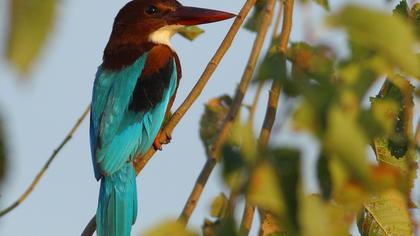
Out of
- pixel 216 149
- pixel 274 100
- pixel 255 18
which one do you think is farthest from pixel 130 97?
pixel 216 149

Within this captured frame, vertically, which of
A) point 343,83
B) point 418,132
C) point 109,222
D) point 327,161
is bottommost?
point 109,222

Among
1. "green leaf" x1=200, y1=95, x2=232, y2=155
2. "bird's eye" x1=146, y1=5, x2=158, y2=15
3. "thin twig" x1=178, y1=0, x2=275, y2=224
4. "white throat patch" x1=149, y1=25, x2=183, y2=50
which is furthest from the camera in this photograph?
"bird's eye" x1=146, y1=5, x2=158, y2=15

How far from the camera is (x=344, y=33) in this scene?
3.54ft

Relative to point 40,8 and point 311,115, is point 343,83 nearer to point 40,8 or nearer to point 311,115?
point 311,115

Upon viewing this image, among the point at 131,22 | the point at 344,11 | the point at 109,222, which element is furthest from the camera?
the point at 131,22

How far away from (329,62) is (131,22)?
4.23 meters

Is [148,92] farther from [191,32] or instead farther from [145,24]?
[145,24]

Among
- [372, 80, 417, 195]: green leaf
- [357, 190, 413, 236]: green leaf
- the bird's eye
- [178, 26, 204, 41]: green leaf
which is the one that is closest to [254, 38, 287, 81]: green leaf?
[372, 80, 417, 195]: green leaf

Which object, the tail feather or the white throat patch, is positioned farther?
the white throat patch

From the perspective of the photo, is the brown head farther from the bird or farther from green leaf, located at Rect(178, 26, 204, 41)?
green leaf, located at Rect(178, 26, 204, 41)

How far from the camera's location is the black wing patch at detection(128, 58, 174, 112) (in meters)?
4.49

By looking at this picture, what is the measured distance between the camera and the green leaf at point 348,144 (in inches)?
39.7

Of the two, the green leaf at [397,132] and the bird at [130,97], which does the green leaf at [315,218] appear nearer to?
the green leaf at [397,132]

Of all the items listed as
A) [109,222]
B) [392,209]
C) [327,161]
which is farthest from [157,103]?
[327,161]
